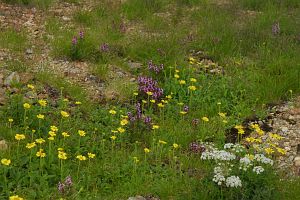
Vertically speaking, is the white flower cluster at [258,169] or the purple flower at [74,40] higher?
the purple flower at [74,40]

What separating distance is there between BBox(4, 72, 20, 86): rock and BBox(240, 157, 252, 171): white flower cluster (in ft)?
13.6

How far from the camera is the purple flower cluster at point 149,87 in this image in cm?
818

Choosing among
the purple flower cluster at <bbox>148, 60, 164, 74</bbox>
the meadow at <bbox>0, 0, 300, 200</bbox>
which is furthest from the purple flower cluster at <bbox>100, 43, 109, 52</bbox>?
the purple flower cluster at <bbox>148, 60, 164, 74</bbox>

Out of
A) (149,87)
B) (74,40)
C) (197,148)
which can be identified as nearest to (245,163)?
(197,148)

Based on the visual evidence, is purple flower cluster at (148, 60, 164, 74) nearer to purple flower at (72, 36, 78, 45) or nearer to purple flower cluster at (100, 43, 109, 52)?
purple flower cluster at (100, 43, 109, 52)

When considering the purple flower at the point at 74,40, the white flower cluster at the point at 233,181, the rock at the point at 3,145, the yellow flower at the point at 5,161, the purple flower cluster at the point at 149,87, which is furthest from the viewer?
the purple flower at the point at 74,40

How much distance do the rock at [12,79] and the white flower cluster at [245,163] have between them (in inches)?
163

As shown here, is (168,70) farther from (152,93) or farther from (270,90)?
(270,90)

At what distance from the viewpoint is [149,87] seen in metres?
8.27

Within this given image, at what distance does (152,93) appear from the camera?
7906 mm

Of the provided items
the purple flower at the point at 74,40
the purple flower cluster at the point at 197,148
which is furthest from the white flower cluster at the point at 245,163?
the purple flower at the point at 74,40

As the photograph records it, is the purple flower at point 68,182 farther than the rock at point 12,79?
No

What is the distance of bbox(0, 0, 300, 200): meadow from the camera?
5863 millimetres

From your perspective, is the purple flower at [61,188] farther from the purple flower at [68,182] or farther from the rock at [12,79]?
the rock at [12,79]
